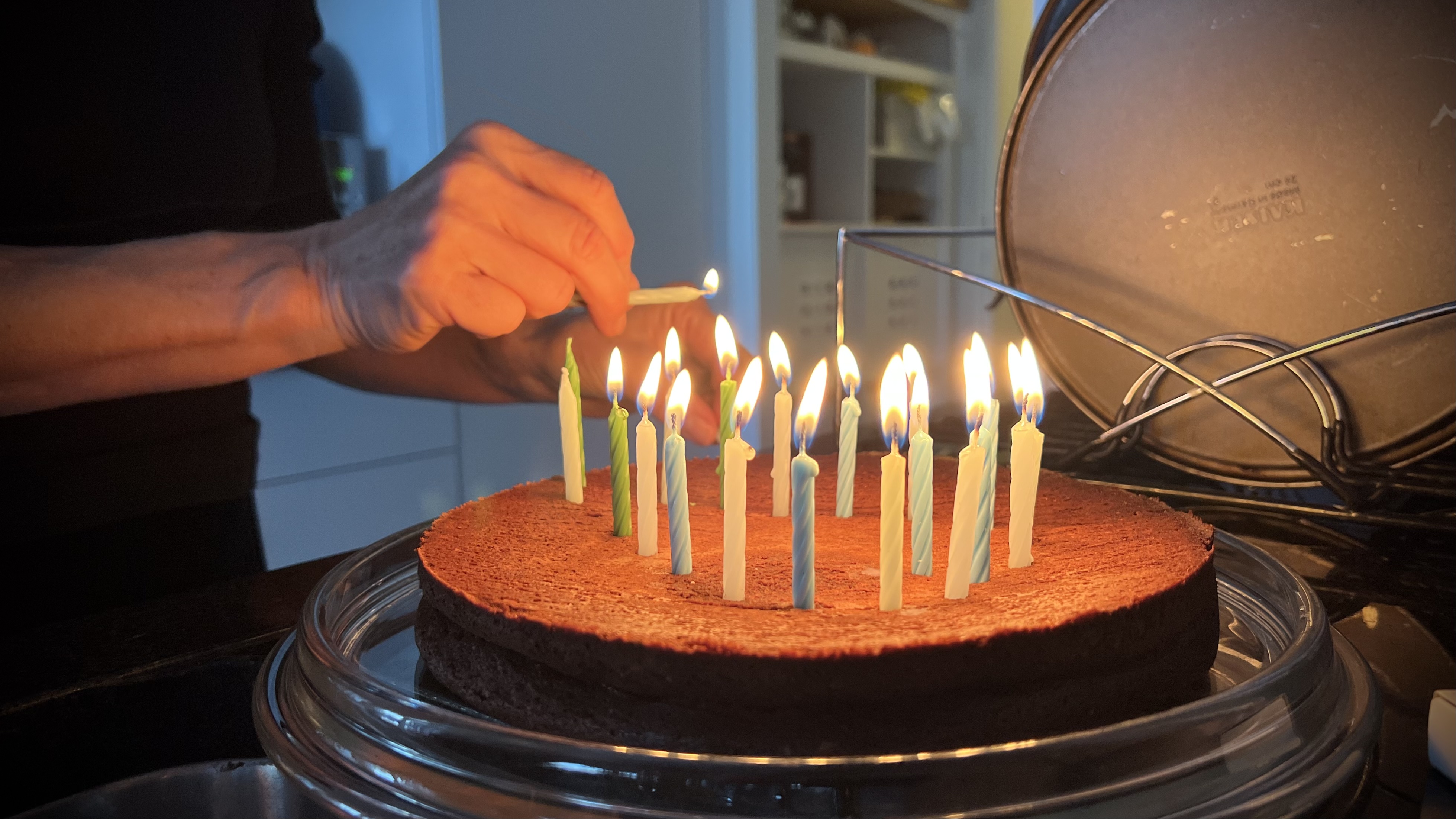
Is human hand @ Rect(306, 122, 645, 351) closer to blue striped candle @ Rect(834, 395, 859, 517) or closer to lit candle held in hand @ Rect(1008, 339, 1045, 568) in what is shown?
blue striped candle @ Rect(834, 395, 859, 517)

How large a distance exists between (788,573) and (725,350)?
1.16 feet

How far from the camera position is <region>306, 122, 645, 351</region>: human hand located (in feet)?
3.28

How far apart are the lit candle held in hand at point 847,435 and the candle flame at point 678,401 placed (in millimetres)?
126

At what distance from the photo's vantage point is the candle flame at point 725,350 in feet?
3.00

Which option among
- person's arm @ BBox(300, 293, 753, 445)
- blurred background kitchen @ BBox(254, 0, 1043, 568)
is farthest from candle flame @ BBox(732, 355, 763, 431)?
blurred background kitchen @ BBox(254, 0, 1043, 568)

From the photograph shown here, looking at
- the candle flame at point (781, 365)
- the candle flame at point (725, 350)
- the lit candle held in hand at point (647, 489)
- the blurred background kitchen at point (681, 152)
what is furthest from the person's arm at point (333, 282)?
the blurred background kitchen at point (681, 152)

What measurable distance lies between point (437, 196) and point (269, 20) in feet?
3.76

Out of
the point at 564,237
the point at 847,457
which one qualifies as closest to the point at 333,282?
the point at 564,237

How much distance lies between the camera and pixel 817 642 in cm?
48

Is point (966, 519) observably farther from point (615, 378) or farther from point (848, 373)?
point (615, 378)

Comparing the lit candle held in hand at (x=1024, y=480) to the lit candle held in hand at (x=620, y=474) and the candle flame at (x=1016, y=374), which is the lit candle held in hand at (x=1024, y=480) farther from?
the lit candle held in hand at (x=620, y=474)

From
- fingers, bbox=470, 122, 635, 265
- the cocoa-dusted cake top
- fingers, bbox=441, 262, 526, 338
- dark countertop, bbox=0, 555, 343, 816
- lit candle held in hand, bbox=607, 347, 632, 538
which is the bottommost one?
dark countertop, bbox=0, 555, 343, 816

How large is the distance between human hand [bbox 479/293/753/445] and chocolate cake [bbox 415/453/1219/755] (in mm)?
823

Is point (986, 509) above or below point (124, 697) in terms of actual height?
above
